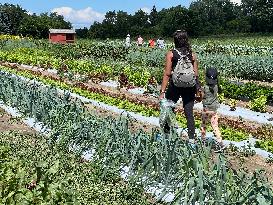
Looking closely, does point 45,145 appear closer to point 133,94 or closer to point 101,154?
point 101,154

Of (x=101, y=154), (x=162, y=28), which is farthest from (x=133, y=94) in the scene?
(x=162, y=28)

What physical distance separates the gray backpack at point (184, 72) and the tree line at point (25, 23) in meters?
57.9

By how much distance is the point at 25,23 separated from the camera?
64.4 metres

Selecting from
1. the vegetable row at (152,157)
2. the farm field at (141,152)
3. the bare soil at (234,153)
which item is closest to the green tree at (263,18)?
the farm field at (141,152)

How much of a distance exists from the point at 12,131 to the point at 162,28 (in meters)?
78.1

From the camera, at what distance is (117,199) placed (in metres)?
5.81

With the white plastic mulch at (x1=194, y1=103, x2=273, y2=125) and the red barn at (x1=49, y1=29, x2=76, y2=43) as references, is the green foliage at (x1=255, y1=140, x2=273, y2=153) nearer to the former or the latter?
the white plastic mulch at (x1=194, y1=103, x2=273, y2=125)

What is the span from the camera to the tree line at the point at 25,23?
64125 millimetres

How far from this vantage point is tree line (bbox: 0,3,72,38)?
210 ft

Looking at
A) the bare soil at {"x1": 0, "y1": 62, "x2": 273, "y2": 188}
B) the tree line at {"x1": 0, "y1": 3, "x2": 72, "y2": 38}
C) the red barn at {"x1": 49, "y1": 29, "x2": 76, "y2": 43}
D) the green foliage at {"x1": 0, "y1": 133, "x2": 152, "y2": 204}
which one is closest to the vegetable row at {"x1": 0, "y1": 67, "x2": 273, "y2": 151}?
the bare soil at {"x1": 0, "y1": 62, "x2": 273, "y2": 188}

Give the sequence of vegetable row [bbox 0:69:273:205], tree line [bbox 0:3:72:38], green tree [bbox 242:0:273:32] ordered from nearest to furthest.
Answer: vegetable row [bbox 0:69:273:205] < tree line [bbox 0:3:72:38] < green tree [bbox 242:0:273:32]

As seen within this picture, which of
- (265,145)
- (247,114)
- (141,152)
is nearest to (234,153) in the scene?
(265,145)

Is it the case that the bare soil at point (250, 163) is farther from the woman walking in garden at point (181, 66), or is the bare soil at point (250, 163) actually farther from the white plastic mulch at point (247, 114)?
the white plastic mulch at point (247, 114)

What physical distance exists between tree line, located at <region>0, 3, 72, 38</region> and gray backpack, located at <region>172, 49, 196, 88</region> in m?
57.9
